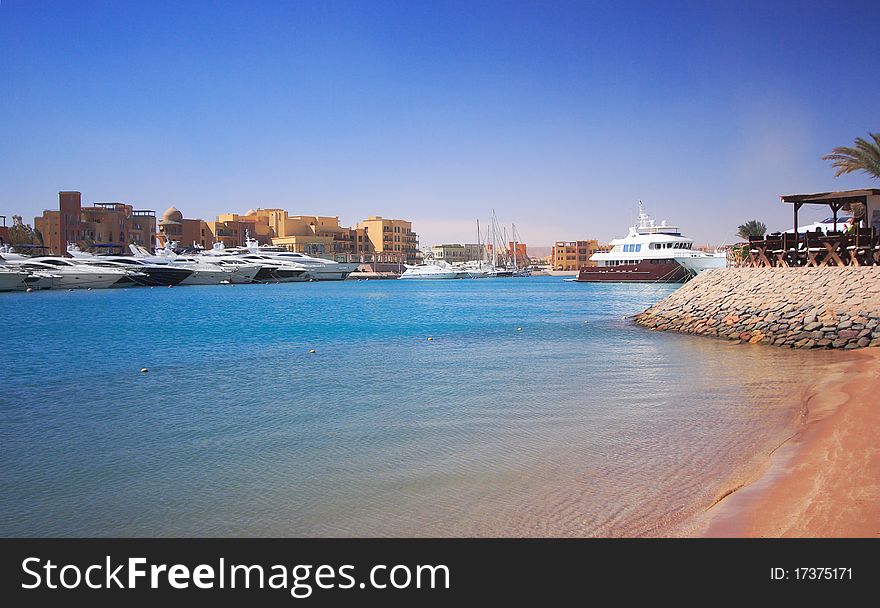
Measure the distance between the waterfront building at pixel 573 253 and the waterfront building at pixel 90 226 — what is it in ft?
316

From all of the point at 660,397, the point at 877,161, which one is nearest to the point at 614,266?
the point at 877,161

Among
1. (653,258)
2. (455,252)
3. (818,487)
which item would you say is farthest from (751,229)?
(455,252)

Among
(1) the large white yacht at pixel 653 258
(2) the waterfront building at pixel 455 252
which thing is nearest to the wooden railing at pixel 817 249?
(1) the large white yacht at pixel 653 258

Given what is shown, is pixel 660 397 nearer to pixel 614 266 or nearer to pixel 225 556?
pixel 225 556

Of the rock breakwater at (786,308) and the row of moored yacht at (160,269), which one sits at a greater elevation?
the row of moored yacht at (160,269)

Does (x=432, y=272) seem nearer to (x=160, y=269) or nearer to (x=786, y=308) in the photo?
(x=160, y=269)

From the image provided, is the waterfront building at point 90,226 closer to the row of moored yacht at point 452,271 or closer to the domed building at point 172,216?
the domed building at point 172,216

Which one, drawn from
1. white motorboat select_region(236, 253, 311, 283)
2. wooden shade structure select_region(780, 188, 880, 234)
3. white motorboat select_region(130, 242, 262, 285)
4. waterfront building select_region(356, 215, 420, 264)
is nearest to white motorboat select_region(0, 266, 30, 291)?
white motorboat select_region(130, 242, 262, 285)

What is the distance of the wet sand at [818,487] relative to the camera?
5309 mm

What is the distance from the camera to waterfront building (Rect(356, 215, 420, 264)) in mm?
154250

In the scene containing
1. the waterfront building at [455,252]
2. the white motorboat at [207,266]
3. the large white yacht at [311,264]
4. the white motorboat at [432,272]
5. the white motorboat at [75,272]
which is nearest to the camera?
the white motorboat at [75,272]

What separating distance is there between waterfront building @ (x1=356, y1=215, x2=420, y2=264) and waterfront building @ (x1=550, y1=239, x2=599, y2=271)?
36018 millimetres

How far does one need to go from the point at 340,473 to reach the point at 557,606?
3.84 metres

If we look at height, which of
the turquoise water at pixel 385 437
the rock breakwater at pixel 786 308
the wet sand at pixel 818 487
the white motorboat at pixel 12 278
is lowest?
the turquoise water at pixel 385 437
